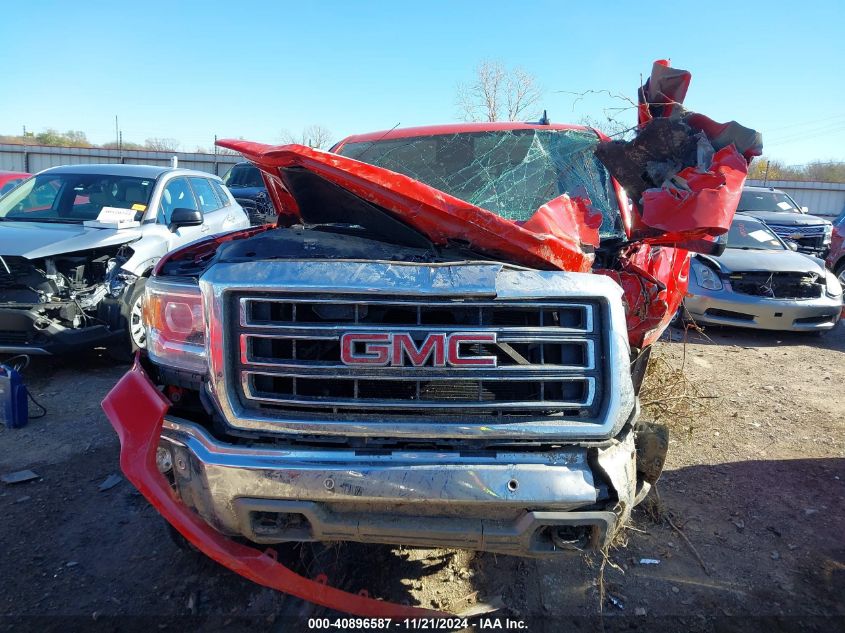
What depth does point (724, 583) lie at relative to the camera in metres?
2.68

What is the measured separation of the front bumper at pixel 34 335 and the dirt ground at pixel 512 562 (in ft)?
3.19

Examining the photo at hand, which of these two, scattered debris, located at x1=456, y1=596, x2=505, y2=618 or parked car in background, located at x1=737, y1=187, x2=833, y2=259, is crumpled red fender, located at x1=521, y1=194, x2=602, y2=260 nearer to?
scattered debris, located at x1=456, y1=596, x2=505, y2=618

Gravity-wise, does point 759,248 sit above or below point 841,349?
above

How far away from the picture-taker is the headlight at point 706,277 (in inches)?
293

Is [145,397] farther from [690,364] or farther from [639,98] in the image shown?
[690,364]

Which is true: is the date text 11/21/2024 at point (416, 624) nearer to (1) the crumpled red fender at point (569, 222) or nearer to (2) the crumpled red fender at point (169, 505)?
(2) the crumpled red fender at point (169, 505)

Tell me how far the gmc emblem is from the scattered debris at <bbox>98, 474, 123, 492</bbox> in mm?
2244

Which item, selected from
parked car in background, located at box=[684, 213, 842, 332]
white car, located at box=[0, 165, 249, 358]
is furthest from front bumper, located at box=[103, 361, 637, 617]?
parked car in background, located at box=[684, 213, 842, 332]

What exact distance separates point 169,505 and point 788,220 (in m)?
14.0

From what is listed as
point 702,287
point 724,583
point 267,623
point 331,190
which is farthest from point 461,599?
point 702,287

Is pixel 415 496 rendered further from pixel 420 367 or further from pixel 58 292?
pixel 58 292

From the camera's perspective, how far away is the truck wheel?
536 centimetres

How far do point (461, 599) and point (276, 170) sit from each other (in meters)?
2.01

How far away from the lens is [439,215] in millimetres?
2377
